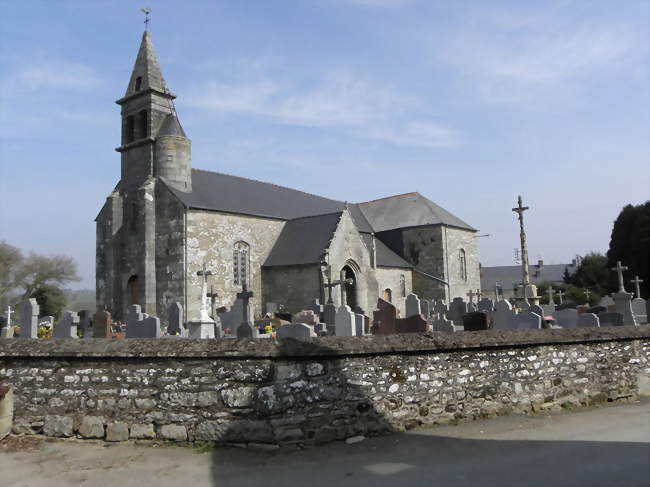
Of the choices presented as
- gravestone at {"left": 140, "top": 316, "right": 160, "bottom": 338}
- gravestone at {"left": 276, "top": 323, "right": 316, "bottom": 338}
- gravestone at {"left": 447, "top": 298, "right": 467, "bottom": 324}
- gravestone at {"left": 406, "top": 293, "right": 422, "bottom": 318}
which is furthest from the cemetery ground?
gravestone at {"left": 447, "top": 298, "right": 467, "bottom": 324}

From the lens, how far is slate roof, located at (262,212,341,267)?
26072 mm

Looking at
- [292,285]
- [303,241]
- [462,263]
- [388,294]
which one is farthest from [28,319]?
[462,263]

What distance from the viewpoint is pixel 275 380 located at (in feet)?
19.0

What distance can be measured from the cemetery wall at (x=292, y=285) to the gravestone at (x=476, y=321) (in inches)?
591

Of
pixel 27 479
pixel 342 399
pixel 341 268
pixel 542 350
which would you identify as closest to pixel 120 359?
pixel 27 479

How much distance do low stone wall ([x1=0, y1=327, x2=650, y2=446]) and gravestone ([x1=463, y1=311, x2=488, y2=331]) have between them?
2.91m

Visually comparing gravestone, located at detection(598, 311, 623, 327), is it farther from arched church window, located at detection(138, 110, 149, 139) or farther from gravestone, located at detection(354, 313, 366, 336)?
arched church window, located at detection(138, 110, 149, 139)

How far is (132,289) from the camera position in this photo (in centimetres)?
2570

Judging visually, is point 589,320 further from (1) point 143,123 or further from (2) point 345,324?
(1) point 143,123

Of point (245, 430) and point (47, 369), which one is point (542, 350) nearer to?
point (245, 430)

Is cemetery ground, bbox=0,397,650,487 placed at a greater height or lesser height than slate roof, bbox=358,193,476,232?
A: lesser

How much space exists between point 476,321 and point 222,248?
17.5 meters

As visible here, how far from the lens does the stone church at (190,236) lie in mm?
24391

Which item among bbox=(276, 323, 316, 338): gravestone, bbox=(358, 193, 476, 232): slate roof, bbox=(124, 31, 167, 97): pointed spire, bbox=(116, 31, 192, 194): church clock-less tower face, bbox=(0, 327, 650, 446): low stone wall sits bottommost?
bbox=(0, 327, 650, 446): low stone wall
